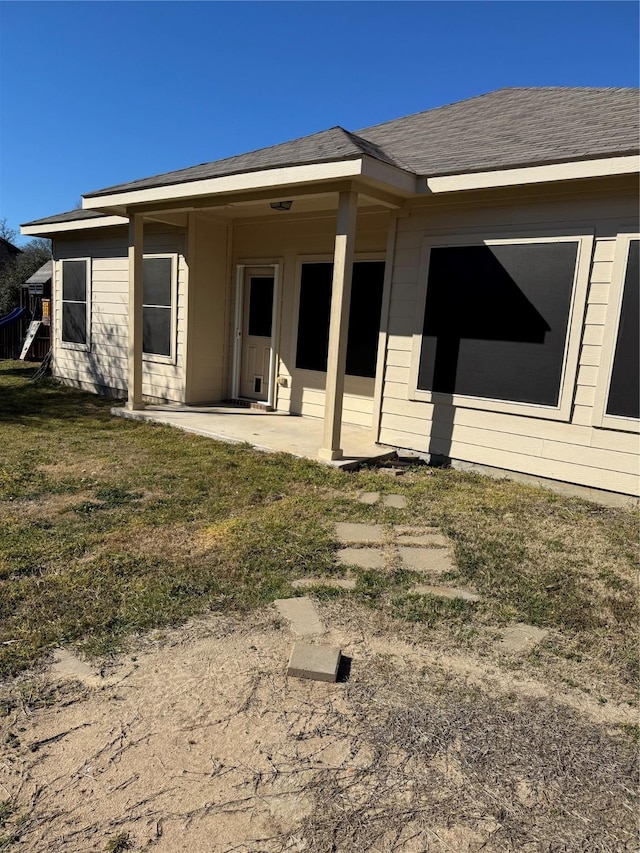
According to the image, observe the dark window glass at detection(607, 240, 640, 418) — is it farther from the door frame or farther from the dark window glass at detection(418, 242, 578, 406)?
the door frame

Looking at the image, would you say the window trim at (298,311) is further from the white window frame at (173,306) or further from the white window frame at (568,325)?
the white window frame at (173,306)

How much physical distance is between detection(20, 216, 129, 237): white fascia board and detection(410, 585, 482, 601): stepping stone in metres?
7.58

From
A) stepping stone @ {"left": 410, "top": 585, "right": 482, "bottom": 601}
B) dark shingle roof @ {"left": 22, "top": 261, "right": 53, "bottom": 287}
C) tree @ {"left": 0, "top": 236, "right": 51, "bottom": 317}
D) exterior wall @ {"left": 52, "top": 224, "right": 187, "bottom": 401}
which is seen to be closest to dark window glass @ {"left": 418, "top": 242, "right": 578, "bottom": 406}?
stepping stone @ {"left": 410, "top": 585, "right": 482, "bottom": 601}

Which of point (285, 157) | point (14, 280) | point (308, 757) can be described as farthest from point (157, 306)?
point (14, 280)

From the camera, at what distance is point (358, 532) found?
13.3 ft

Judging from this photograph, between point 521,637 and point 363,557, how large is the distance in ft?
3.65

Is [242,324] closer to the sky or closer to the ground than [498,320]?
closer to the ground

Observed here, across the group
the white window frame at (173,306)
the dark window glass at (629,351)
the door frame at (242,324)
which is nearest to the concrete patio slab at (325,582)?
the dark window glass at (629,351)

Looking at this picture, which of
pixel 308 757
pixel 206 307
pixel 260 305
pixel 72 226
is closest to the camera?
pixel 308 757

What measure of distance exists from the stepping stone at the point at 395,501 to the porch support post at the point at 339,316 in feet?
2.97

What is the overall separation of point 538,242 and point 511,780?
4.43m

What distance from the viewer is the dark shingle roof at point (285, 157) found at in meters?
5.15

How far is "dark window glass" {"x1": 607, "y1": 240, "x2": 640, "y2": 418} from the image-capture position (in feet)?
15.3

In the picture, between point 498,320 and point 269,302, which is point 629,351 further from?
point 269,302
